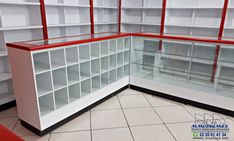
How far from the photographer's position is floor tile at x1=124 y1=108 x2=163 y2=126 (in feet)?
7.14

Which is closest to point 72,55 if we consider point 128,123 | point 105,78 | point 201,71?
point 105,78

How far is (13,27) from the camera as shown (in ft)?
7.78

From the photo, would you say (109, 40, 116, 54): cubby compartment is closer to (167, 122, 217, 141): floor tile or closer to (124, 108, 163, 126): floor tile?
(124, 108, 163, 126): floor tile

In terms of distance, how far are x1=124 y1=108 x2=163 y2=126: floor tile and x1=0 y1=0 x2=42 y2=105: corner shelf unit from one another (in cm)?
176

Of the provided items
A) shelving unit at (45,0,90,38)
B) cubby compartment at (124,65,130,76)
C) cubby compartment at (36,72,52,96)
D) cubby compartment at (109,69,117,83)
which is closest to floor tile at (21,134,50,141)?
cubby compartment at (36,72,52,96)

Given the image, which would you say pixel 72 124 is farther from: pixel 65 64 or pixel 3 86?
pixel 3 86

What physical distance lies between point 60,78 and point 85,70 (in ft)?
1.32

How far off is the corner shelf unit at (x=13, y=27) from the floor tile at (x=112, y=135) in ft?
4.90

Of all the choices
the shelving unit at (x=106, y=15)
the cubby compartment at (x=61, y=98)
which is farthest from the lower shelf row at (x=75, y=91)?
the shelving unit at (x=106, y=15)

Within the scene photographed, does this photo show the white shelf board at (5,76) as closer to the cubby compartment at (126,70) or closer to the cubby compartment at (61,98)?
the cubby compartment at (61,98)

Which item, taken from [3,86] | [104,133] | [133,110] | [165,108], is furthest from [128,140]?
[3,86]

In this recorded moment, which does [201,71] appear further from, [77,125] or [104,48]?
[77,125]

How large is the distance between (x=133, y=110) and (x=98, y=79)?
0.70 m

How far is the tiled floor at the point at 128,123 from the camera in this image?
1907 millimetres
